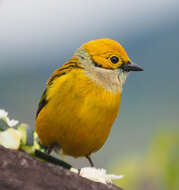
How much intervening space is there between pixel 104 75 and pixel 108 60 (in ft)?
0.59

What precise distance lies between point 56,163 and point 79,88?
138 cm

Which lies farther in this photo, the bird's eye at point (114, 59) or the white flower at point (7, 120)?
the bird's eye at point (114, 59)

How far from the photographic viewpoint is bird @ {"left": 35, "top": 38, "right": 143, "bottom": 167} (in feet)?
12.4

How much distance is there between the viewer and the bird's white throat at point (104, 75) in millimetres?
3932

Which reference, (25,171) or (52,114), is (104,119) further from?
(25,171)

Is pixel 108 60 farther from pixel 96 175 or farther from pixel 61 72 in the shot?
pixel 96 175

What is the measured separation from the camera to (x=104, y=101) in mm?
3840

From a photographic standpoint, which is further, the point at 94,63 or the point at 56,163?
the point at 94,63

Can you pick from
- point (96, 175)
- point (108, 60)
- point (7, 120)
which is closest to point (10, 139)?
point (7, 120)

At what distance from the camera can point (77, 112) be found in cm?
375

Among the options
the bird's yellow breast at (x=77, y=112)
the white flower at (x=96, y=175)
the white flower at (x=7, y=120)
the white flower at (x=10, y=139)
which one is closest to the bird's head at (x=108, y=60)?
the bird's yellow breast at (x=77, y=112)

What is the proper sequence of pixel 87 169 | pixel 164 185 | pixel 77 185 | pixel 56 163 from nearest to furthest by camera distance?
pixel 77 185, pixel 56 163, pixel 87 169, pixel 164 185

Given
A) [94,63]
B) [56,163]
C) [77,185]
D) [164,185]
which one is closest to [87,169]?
[56,163]

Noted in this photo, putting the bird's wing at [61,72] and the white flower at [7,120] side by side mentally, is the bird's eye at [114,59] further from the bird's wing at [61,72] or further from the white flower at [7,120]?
the white flower at [7,120]
